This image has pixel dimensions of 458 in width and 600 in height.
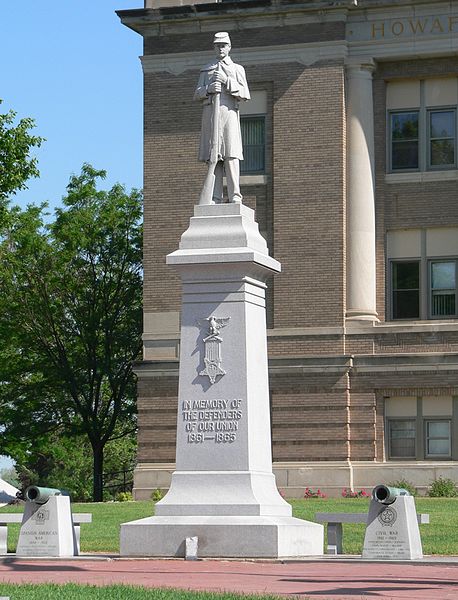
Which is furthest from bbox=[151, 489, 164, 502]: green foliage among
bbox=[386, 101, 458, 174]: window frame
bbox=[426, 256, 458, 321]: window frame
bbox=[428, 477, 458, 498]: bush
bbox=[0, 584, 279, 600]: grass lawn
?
bbox=[0, 584, 279, 600]: grass lawn

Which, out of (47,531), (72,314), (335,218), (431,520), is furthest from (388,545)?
(72,314)

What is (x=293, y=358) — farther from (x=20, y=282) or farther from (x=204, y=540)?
(x=204, y=540)

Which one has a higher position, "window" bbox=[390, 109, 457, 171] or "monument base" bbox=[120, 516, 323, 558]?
"window" bbox=[390, 109, 457, 171]

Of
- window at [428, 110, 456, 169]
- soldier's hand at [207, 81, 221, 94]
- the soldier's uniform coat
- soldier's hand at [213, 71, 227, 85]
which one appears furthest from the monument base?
window at [428, 110, 456, 169]

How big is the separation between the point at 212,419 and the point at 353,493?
22883 mm

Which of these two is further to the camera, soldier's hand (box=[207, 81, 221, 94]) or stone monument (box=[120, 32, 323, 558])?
soldier's hand (box=[207, 81, 221, 94])

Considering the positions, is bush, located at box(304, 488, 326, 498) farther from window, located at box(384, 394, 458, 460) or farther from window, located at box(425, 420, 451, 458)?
window, located at box(425, 420, 451, 458)

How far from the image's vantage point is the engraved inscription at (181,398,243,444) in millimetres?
21438

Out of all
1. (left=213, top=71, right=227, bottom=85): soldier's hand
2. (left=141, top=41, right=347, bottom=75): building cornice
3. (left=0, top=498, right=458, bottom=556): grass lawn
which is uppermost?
(left=141, top=41, right=347, bottom=75): building cornice

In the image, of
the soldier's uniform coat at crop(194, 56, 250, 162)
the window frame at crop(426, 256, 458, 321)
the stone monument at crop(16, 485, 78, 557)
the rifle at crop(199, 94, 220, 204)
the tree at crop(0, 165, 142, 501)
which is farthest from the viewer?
the tree at crop(0, 165, 142, 501)

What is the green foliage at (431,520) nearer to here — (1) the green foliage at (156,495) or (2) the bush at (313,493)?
(2) the bush at (313,493)

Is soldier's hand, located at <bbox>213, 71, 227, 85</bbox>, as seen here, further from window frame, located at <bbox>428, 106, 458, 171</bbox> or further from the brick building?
window frame, located at <bbox>428, 106, 458, 171</bbox>

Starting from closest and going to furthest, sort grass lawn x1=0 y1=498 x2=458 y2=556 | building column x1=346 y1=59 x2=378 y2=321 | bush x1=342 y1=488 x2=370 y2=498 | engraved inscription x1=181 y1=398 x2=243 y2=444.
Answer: engraved inscription x1=181 y1=398 x2=243 y2=444 → grass lawn x1=0 y1=498 x2=458 y2=556 → bush x1=342 y1=488 x2=370 y2=498 → building column x1=346 y1=59 x2=378 y2=321

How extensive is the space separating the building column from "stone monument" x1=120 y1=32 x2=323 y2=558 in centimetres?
2323
